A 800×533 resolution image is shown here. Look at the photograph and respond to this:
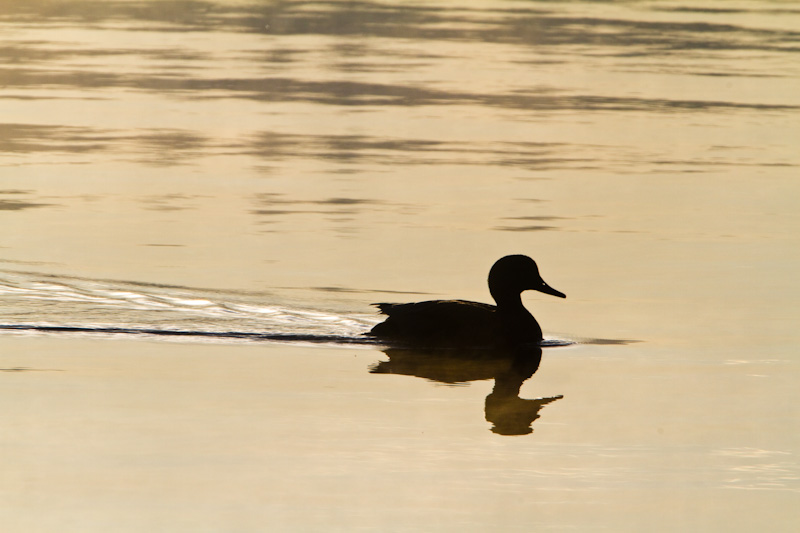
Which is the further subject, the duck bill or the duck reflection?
the duck bill

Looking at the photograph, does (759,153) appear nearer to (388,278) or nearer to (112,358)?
(388,278)

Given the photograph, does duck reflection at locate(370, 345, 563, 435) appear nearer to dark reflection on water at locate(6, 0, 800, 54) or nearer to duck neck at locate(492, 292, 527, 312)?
duck neck at locate(492, 292, 527, 312)

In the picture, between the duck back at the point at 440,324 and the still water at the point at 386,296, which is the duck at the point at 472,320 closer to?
the duck back at the point at 440,324

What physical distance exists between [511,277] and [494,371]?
109cm

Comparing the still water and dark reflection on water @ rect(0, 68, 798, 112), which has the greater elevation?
dark reflection on water @ rect(0, 68, 798, 112)

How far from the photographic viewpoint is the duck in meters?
10.7

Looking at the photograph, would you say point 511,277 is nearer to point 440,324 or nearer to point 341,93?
point 440,324

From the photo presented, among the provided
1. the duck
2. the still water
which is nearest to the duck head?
the duck

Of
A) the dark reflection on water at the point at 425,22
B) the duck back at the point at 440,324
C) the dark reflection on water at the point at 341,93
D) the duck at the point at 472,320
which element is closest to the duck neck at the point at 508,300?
the duck at the point at 472,320

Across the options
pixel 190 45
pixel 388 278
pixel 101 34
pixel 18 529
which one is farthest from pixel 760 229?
pixel 101 34

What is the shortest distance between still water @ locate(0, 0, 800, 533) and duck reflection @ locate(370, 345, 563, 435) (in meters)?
0.04

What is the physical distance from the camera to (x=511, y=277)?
11.2 meters

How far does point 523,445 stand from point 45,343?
3.86 meters

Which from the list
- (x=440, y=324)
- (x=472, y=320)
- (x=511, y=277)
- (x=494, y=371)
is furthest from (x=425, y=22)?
(x=494, y=371)
